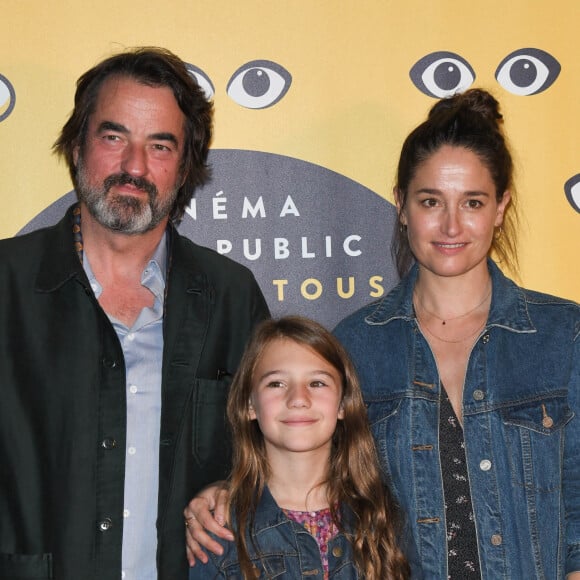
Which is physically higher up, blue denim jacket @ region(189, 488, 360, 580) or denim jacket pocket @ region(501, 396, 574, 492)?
denim jacket pocket @ region(501, 396, 574, 492)

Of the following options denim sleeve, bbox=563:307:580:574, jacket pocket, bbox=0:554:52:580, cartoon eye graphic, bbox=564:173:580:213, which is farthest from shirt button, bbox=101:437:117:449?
cartoon eye graphic, bbox=564:173:580:213

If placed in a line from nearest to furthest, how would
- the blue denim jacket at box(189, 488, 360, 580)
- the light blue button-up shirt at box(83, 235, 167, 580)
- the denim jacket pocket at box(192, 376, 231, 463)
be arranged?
the blue denim jacket at box(189, 488, 360, 580), the light blue button-up shirt at box(83, 235, 167, 580), the denim jacket pocket at box(192, 376, 231, 463)

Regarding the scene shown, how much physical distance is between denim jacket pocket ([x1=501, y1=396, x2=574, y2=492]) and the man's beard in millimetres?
1132

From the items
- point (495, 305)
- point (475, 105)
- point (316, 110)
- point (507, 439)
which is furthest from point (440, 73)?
point (507, 439)

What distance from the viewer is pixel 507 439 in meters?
2.33

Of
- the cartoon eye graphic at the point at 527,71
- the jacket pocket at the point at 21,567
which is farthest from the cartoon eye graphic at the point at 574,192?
the jacket pocket at the point at 21,567

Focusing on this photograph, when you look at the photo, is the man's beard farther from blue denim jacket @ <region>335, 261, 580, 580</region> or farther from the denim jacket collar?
blue denim jacket @ <region>335, 261, 580, 580</region>

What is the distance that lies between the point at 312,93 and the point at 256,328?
99 centimetres

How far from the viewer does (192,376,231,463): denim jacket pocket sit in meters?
2.53

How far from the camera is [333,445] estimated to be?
2.54 metres

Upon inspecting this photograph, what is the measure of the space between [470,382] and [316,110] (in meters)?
1.25

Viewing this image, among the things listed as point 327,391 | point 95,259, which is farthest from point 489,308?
point 95,259

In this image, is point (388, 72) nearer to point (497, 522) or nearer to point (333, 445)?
point (333, 445)

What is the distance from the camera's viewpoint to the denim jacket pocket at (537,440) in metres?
2.30
